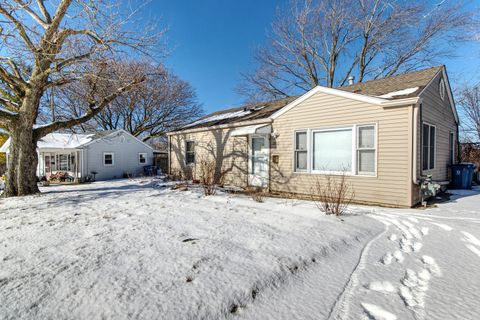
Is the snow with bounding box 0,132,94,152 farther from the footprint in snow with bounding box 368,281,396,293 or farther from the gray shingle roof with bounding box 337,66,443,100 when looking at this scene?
the footprint in snow with bounding box 368,281,396,293

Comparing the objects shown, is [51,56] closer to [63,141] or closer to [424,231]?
[424,231]

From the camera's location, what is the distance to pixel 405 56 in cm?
1784

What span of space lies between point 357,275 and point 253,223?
6.61ft

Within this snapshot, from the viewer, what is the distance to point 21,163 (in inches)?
313

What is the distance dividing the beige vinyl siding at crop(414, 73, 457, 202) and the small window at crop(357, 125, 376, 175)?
105 cm

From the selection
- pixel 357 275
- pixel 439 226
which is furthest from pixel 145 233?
pixel 439 226

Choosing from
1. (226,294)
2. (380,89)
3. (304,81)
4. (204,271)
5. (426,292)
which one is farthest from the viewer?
(304,81)

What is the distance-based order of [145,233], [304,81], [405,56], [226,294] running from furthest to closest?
[304,81] → [405,56] → [145,233] → [226,294]

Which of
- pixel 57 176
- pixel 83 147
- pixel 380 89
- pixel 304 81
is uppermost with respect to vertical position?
pixel 304 81

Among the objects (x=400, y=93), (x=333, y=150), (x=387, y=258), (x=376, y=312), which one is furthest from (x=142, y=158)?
(x=376, y=312)

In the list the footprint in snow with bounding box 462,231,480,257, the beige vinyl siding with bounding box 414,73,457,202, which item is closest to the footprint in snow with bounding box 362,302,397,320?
the footprint in snow with bounding box 462,231,480,257

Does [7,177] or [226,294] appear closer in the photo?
[226,294]

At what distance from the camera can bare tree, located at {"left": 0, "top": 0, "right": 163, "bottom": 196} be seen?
22.7 ft

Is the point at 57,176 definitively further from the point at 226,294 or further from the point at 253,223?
the point at 226,294
